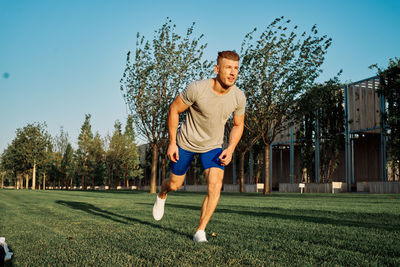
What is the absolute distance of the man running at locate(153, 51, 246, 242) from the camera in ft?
14.0

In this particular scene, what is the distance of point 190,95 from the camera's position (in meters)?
4.32

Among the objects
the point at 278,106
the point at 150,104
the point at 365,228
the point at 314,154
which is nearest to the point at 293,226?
the point at 365,228

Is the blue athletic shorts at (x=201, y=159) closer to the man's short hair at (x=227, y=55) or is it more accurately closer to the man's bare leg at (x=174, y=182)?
the man's bare leg at (x=174, y=182)

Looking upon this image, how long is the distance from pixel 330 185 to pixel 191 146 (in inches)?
1184

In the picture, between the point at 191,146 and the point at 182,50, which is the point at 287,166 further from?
the point at 191,146

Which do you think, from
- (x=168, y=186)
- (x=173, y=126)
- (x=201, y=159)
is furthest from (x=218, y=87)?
(x=168, y=186)

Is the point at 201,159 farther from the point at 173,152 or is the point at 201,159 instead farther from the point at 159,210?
the point at 159,210

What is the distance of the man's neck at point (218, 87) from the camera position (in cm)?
432

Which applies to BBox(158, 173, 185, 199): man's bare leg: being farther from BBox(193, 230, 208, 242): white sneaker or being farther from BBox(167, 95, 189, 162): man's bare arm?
BBox(193, 230, 208, 242): white sneaker

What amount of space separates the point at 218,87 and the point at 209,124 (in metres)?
0.45

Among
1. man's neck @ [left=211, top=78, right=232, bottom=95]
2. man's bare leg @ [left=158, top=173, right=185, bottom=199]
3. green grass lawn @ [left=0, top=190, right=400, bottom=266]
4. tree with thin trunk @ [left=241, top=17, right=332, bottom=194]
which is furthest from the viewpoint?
tree with thin trunk @ [left=241, top=17, right=332, bottom=194]

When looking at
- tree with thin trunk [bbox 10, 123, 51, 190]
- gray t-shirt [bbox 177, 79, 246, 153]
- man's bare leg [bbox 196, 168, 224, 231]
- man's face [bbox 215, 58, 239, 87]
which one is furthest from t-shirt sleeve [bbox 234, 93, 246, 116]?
tree with thin trunk [bbox 10, 123, 51, 190]

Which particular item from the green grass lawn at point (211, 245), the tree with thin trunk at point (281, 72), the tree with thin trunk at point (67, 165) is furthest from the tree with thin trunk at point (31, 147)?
the green grass lawn at point (211, 245)

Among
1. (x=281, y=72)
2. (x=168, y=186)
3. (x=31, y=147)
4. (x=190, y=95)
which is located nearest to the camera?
(x=190, y=95)
